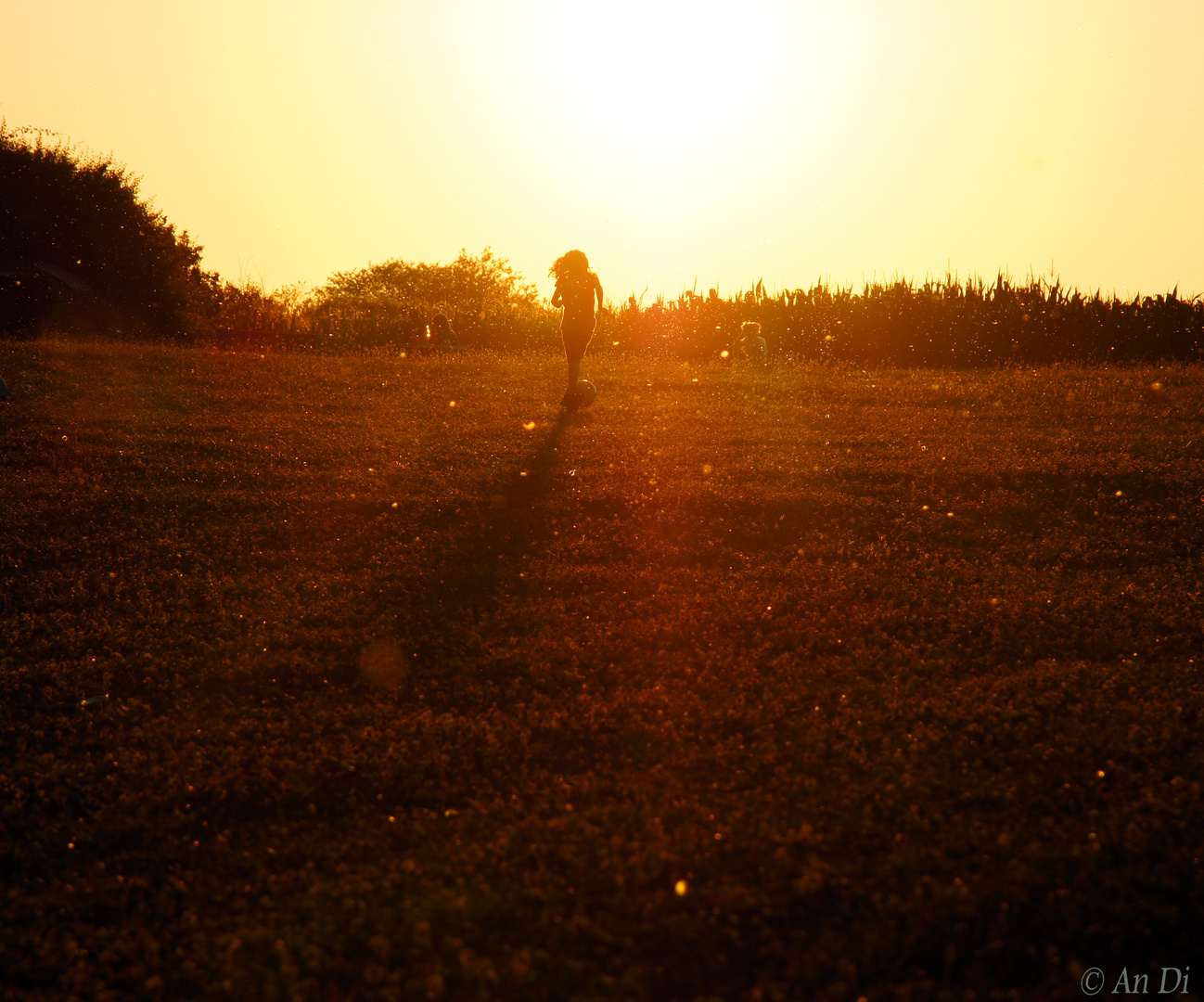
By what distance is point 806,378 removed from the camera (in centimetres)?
2128

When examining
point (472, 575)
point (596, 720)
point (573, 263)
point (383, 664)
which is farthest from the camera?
point (573, 263)

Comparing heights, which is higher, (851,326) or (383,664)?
(851,326)

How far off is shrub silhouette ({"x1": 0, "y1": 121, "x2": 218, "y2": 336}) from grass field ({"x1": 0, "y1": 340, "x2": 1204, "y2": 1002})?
16.4 meters

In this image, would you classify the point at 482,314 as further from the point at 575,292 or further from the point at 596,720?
the point at 596,720

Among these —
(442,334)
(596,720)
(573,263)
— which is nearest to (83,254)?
(442,334)

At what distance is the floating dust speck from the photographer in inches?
265

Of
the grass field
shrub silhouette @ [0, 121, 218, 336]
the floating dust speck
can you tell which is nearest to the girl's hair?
the grass field

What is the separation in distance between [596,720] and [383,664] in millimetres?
1896

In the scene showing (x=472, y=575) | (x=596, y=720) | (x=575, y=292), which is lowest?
(x=596, y=720)

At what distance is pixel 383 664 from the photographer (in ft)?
22.9

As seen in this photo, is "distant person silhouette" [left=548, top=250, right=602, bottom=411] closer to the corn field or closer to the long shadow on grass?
the long shadow on grass

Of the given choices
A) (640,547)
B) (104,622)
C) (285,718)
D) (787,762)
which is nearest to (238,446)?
(104,622)

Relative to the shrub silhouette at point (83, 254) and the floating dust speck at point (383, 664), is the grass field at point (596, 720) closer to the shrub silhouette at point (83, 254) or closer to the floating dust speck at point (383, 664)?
the floating dust speck at point (383, 664)

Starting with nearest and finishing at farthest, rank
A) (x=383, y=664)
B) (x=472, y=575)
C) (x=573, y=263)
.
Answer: (x=383, y=664) → (x=472, y=575) → (x=573, y=263)
